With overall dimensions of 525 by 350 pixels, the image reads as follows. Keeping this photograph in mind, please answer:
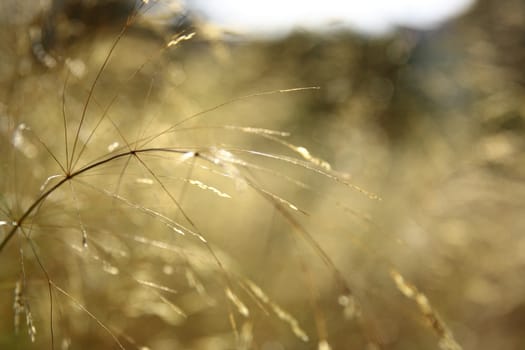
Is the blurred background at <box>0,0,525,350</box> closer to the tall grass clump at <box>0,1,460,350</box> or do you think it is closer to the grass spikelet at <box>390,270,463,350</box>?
the tall grass clump at <box>0,1,460,350</box>

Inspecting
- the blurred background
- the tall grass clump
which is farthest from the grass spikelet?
the blurred background

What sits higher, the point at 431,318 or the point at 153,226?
the point at 431,318

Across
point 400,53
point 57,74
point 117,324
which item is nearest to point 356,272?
point 117,324

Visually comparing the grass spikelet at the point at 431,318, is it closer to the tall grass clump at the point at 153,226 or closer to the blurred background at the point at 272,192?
the tall grass clump at the point at 153,226

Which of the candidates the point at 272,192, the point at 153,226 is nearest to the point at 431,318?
the point at 153,226

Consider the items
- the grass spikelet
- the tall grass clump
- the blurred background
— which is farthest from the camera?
the blurred background

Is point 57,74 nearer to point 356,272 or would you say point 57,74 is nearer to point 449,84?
point 356,272

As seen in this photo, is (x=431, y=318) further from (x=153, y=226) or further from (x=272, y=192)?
(x=272, y=192)

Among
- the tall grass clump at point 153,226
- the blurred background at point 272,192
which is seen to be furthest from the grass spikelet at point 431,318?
the blurred background at point 272,192
